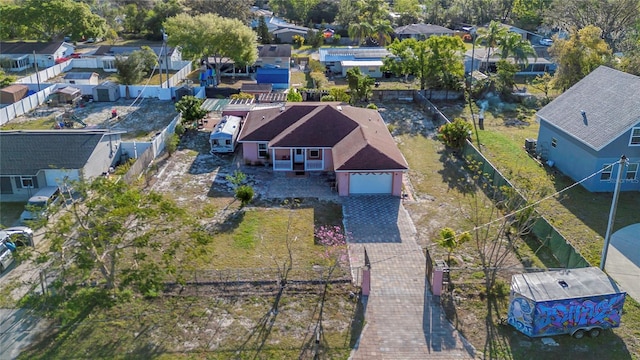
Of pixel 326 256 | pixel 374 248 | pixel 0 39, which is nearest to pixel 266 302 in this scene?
pixel 326 256

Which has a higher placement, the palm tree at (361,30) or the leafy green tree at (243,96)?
the palm tree at (361,30)

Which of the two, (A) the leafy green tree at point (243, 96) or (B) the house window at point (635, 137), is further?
(A) the leafy green tree at point (243, 96)

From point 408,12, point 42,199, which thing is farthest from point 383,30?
point 42,199

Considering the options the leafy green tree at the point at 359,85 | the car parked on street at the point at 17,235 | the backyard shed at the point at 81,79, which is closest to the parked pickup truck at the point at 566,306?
the car parked on street at the point at 17,235

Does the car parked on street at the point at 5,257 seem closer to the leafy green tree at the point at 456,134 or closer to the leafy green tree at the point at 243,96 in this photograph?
the leafy green tree at the point at 243,96

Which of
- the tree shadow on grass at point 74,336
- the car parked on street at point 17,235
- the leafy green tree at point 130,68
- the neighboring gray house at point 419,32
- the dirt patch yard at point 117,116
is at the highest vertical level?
the neighboring gray house at point 419,32

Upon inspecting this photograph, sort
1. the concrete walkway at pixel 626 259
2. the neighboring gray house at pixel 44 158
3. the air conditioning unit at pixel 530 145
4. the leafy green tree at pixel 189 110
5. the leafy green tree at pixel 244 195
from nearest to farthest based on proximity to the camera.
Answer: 1. the concrete walkway at pixel 626 259
2. the leafy green tree at pixel 244 195
3. the neighboring gray house at pixel 44 158
4. the air conditioning unit at pixel 530 145
5. the leafy green tree at pixel 189 110

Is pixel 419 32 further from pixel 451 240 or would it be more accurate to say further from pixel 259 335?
pixel 259 335
